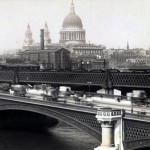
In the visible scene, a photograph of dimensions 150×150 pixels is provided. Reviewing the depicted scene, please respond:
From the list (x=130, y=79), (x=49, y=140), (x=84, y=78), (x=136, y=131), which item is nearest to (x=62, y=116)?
(x=136, y=131)

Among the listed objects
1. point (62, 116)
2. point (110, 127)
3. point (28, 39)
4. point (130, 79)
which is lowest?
point (110, 127)

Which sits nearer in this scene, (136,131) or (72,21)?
(136,131)

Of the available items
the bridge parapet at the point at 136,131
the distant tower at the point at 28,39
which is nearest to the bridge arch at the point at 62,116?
the bridge parapet at the point at 136,131

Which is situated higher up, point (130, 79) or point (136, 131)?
point (130, 79)

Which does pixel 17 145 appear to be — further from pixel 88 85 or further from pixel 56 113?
pixel 88 85

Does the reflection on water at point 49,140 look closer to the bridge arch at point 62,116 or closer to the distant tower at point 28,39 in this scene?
the bridge arch at point 62,116

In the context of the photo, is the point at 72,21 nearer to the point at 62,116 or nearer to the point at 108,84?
the point at 108,84

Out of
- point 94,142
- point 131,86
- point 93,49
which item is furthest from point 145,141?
point 93,49

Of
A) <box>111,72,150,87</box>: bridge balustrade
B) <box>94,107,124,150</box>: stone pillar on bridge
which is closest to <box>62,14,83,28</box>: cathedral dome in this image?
<box>111,72,150,87</box>: bridge balustrade
